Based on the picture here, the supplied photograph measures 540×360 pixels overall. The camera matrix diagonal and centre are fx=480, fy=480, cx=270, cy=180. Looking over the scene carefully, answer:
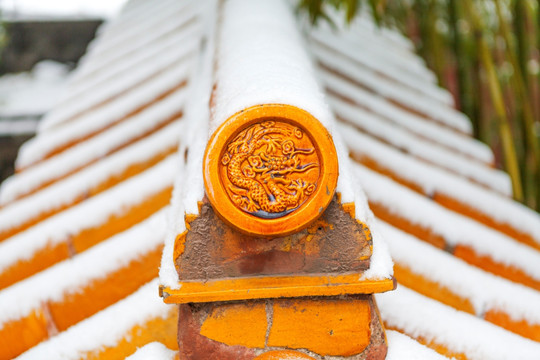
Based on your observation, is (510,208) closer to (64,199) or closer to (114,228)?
(114,228)

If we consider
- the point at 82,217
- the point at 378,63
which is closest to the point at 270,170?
the point at 82,217

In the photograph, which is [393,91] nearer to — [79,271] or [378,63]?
[378,63]

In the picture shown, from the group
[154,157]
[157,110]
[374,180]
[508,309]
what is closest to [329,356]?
[508,309]

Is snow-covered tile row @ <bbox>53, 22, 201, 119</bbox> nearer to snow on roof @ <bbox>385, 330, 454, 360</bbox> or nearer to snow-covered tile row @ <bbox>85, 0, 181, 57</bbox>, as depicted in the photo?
snow-covered tile row @ <bbox>85, 0, 181, 57</bbox>

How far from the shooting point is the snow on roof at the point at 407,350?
792mm

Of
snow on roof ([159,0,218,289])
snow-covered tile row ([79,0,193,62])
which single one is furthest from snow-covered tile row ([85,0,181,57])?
snow on roof ([159,0,218,289])

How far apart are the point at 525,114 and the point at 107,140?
1.44 metres

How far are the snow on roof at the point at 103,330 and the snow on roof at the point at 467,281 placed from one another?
540mm

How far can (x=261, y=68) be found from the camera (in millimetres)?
908

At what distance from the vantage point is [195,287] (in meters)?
0.74

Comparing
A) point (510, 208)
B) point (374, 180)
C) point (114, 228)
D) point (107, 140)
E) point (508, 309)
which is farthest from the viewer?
point (107, 140)

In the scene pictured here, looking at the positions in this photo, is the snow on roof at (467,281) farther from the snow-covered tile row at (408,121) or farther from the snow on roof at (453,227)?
the snow-covered tile row at (408,121)

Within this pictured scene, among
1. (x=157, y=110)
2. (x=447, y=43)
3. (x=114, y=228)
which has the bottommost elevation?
(x=447, y=43)

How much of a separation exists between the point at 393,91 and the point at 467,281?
3.77 ft
